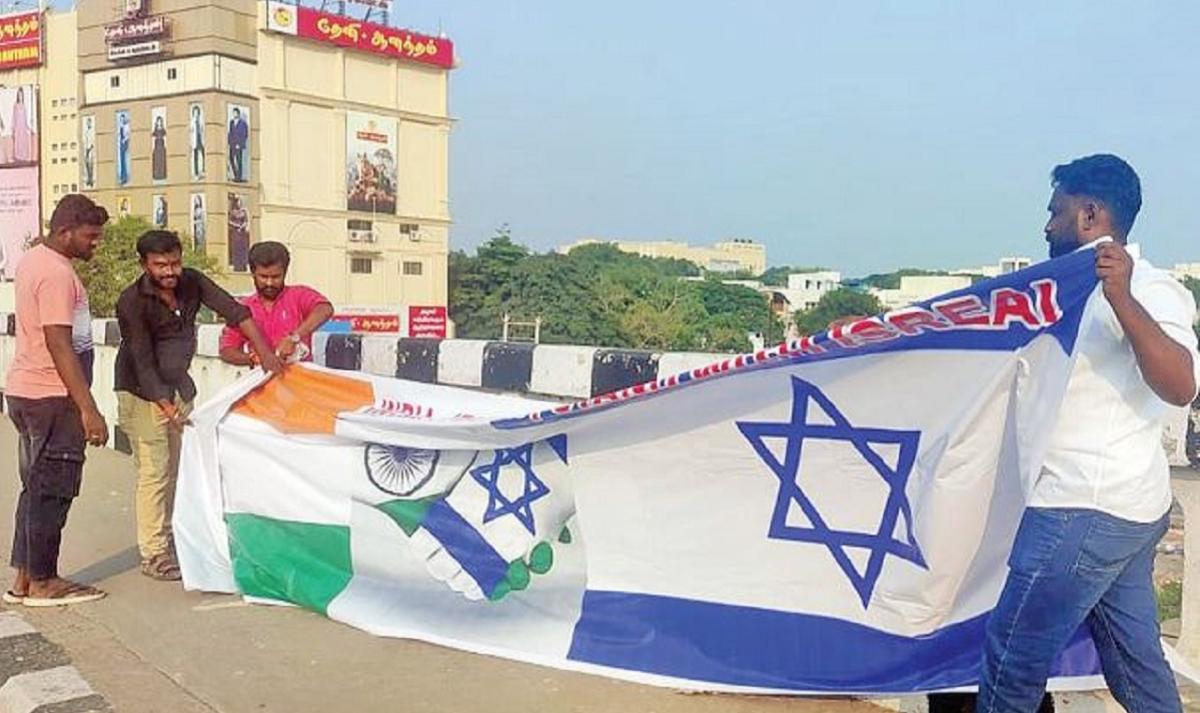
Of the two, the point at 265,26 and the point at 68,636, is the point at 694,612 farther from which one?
the point at 265,26

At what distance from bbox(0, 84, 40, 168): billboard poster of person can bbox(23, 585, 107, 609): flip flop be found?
72.6m

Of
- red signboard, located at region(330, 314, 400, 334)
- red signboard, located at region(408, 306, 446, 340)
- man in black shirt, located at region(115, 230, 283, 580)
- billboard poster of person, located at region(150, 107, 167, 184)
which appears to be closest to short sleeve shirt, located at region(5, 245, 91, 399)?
man in black shirt, located at region(115, 230, 283, 580)

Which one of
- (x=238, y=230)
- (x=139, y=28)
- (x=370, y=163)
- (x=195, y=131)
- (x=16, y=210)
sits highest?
(x=139, y=28)

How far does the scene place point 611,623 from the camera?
165 inches

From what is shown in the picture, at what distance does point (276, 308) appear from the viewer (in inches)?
234

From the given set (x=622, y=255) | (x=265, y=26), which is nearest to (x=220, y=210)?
(x=265, y=26)

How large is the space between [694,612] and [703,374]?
814mm

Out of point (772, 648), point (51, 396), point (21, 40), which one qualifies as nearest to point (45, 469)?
point (51, 396)

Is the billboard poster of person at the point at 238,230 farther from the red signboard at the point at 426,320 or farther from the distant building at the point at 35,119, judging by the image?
the distant building at the point at 35,119

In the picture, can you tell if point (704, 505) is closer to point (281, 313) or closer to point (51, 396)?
point (281, 313)

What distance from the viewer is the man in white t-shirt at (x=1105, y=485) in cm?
279

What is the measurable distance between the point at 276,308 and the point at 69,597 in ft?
5.36

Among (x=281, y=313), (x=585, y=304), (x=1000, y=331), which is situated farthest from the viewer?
(x=585, y=304)

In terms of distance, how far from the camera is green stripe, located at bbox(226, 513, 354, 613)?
5.05m
